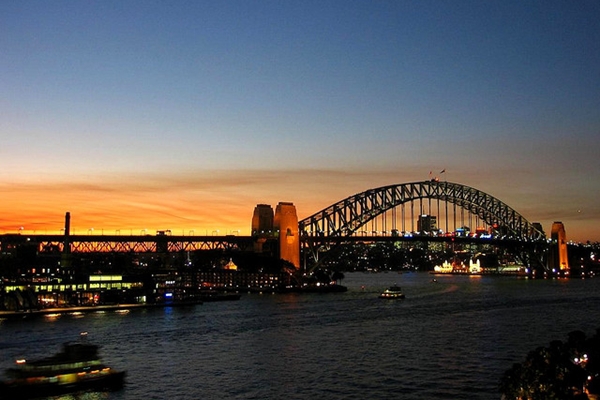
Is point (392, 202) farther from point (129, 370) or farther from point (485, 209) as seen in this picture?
point (129, 370)

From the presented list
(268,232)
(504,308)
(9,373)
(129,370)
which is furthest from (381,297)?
(9,373)

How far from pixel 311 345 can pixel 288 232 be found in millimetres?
64342

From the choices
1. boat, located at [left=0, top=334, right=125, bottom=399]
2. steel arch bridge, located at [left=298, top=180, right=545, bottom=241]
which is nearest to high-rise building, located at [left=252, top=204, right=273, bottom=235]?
steel arch bridge, located at [left=298, top=180, right=545, bottom=241]

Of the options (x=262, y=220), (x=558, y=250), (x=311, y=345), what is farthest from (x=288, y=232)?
(x=311, y=345)

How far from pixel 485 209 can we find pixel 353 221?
29.5 m

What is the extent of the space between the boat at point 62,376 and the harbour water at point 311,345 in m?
0.92

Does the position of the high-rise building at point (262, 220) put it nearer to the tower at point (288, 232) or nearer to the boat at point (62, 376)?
the tower at point (288, 232)

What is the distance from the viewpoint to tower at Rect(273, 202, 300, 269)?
105500 mm

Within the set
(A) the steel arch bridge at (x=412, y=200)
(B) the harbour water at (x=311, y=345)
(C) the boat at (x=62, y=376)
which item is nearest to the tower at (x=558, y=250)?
(A) the steel arch bridge at (x=412, y=200)

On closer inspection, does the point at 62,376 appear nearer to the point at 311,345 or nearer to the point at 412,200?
the point at 311,345

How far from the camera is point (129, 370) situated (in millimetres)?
34156

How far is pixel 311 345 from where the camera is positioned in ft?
138

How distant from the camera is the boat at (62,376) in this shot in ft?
96.6

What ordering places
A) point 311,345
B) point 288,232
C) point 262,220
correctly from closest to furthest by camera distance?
point 311,345 → point 288,232 → point 262,220
